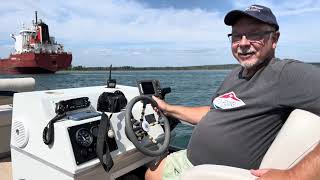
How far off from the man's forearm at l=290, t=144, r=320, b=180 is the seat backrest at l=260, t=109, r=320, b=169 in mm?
79

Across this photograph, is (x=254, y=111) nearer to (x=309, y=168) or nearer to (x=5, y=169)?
(x=309, y=168)

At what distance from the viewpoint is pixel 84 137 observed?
2018 millimetres

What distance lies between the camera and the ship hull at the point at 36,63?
113 ft

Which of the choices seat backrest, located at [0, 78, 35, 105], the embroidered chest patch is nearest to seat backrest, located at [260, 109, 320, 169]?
the embroidered chest patch

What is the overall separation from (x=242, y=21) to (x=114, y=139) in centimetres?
100

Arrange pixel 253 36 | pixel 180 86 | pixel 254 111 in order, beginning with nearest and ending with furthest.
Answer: pixel 254 111 → pixel 253 36 → pixel 180 86

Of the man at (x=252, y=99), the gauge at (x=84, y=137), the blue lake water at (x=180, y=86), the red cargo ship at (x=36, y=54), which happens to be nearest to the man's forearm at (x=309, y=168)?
the man at (x=252, y=99)

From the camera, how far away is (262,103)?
1.69 m

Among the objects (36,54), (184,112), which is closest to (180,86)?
(184,112)

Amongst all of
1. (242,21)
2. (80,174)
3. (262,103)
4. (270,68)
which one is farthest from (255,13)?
(80,174)

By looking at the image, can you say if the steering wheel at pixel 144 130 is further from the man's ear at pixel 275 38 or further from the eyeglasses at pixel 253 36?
the man's ear at pixel 275 38

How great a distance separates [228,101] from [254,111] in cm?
20

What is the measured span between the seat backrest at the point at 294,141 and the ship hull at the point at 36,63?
114 feet

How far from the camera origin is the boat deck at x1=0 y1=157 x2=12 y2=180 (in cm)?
299
